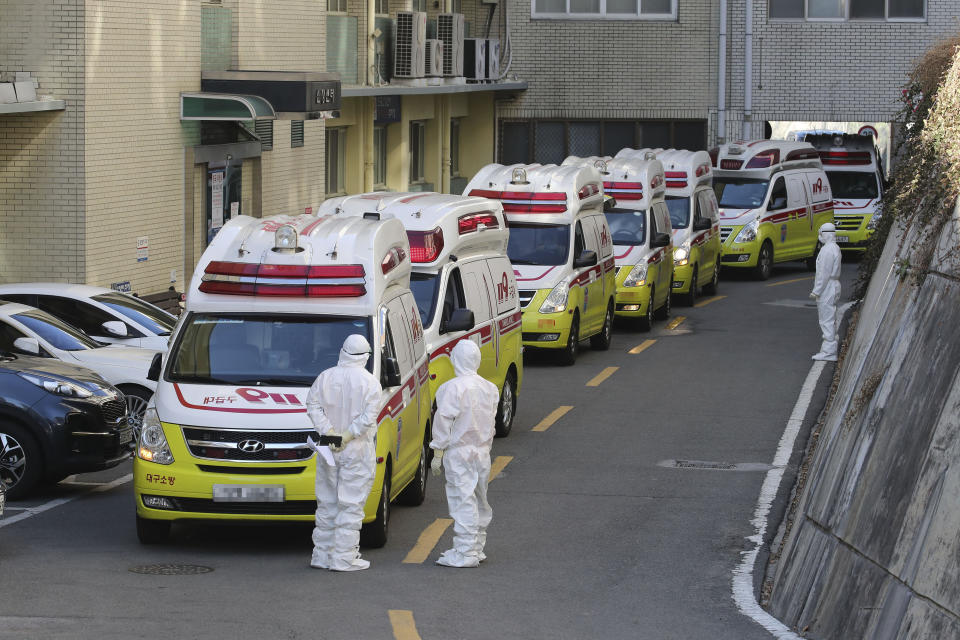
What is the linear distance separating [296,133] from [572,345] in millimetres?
9503

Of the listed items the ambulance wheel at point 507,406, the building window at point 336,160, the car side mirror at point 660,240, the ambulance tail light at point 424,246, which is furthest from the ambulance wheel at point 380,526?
the building window at point 336,160

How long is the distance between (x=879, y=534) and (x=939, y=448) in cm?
67

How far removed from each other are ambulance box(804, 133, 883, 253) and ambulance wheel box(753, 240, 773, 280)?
13.8 ft

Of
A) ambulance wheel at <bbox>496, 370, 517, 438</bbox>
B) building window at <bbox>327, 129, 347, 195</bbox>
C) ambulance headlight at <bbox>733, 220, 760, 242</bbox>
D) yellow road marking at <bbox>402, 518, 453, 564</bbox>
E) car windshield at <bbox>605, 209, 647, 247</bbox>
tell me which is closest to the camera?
yellow road marking at <bbox>402, 518, 453, 564</bbox>

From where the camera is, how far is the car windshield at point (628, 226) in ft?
87.5

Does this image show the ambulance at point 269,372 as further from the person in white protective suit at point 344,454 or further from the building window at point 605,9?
the building window at point 605,9

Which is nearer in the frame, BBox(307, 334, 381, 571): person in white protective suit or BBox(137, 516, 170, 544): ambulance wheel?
BBox(307, 334, 381, 571): person in white protective suit

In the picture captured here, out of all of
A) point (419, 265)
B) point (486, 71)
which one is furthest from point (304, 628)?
point (486, 71)

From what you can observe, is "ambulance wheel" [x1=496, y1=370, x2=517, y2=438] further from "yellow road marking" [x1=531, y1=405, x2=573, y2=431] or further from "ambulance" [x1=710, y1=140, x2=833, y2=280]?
"ambulance" [x1=710, y1=140, x2=833, y2=280]

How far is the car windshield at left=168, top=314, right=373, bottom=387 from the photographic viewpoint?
12.4m

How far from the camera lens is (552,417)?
61.8 ft

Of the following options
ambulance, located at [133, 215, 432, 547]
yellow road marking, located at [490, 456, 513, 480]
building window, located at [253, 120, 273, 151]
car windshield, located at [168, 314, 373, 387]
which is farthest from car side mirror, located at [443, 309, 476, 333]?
building window, located at [253, 120, 273, 151]

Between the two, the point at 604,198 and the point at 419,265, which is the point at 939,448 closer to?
the point at 419,265

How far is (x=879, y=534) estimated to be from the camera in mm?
9195
